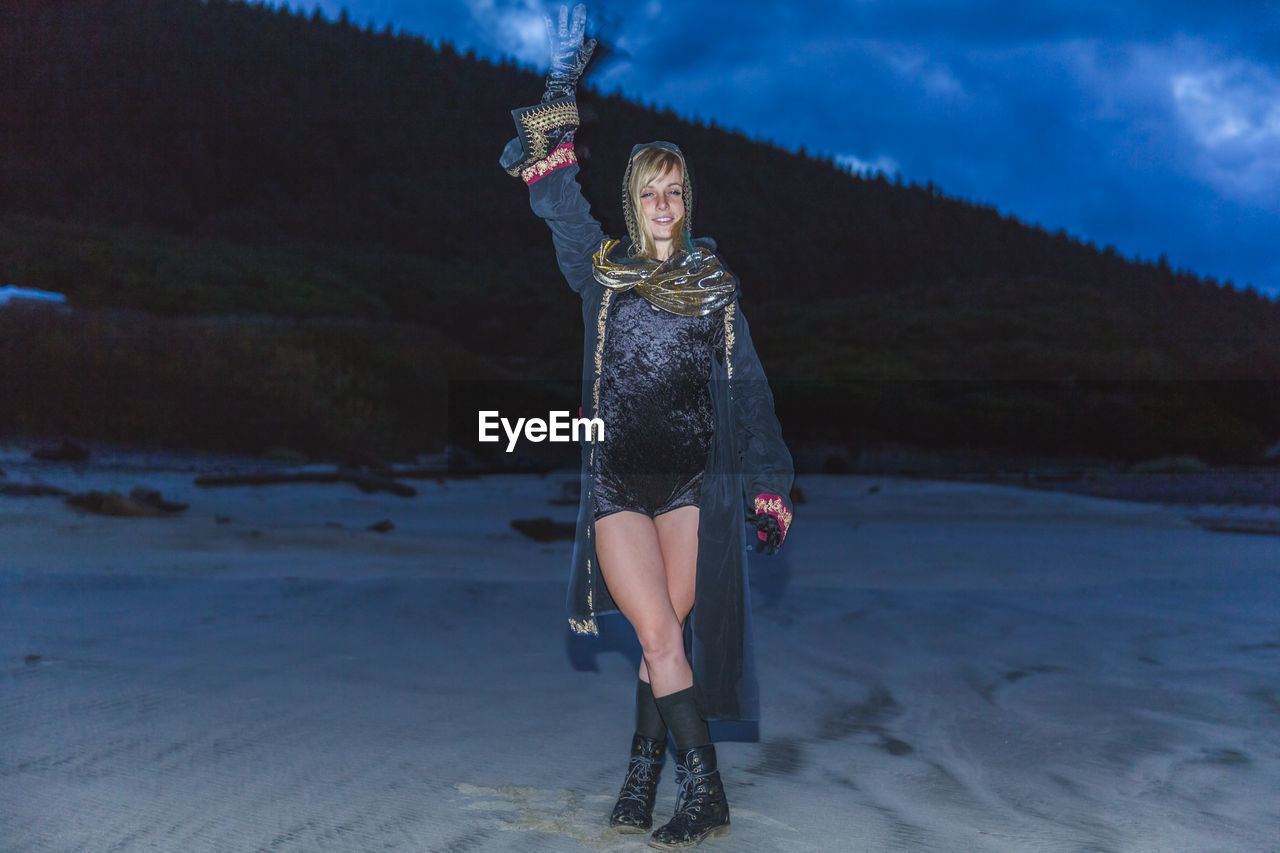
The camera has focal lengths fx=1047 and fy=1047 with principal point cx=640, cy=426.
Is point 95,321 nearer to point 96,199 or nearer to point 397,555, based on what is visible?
point 397,555

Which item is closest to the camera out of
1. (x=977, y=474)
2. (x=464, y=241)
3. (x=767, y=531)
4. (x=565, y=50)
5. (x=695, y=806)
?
(x=695, y=806)

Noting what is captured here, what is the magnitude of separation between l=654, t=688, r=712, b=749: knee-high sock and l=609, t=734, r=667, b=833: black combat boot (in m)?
0.11

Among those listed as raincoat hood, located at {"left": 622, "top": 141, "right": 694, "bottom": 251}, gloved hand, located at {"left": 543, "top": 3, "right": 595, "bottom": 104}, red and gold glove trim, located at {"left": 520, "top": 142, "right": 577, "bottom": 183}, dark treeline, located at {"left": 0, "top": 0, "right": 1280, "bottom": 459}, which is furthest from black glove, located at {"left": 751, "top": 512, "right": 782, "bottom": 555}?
dark treeline, located at {"left": 0, "top": 0, "right": 1280, "bottom": 459}

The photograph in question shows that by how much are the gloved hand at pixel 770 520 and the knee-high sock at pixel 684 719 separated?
36 cm

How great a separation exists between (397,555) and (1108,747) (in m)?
5.01

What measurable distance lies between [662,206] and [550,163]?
286 millimetres

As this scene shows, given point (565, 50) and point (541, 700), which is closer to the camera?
point (565, 50)

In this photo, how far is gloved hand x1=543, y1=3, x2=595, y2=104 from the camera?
2477 mm

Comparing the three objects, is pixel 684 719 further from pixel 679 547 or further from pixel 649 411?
pixel 649 411

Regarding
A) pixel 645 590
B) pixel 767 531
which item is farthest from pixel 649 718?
pixel 767 531

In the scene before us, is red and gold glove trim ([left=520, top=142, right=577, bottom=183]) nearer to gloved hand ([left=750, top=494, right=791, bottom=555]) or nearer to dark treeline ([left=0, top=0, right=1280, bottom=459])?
gloved hand ([left=750, top=494, right=791, bottom=555])

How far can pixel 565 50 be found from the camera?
98.2 inches

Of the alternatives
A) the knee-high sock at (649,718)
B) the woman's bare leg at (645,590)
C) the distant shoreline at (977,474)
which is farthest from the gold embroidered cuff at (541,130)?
the distant shoreline at (977,474)

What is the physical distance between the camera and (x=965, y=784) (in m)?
2.83
